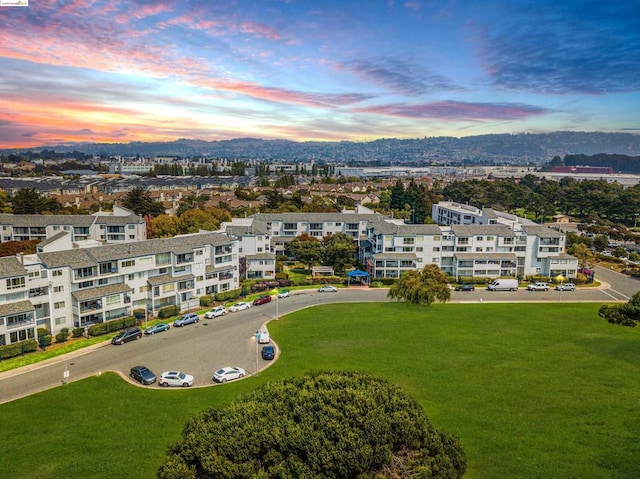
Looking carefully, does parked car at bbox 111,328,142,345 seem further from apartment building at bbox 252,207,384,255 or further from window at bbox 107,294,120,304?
apartment building at bbox 252,207,384,255

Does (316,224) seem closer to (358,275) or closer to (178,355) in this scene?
(358,275)

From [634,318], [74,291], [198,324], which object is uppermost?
[634,318]

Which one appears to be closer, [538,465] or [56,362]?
[538,465]

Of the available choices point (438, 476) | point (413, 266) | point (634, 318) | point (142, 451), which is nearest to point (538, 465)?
point (438, 476)

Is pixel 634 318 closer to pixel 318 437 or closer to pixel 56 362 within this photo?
pixel 318 437

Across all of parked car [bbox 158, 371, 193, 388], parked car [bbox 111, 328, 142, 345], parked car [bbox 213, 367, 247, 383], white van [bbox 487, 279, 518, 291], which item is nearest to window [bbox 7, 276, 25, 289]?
parked car [bbox 111, 328, 142, 345]

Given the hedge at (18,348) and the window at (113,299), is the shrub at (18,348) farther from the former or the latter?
the window at (113,299)

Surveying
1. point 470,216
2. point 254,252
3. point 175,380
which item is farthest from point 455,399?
point 470,216
